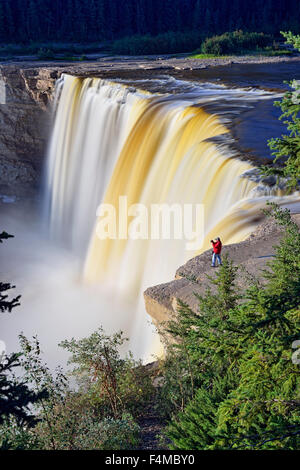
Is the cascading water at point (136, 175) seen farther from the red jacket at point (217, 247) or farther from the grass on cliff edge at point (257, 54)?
the grass on cliff edge at point (257, 54)

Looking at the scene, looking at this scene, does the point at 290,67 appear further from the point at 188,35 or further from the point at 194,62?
the point at 188,35

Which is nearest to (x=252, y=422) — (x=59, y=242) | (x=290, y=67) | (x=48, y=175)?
(x=59, y=242)

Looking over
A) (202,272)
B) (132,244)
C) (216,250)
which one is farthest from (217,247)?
(132,244)

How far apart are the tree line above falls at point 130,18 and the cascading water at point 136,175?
26789 millimetres

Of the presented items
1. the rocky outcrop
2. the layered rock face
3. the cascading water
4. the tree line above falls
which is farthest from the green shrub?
the rocky outcrop

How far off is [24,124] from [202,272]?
19.6m

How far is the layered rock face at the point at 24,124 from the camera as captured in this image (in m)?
26.1

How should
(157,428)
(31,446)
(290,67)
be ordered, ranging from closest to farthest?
1. (31,446)
2. (157,428)
3. (290,67)

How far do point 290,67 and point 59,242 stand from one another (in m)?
15.8

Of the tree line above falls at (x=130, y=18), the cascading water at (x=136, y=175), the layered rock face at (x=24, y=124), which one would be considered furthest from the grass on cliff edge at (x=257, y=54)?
the cascading water at (x=136, y=175)

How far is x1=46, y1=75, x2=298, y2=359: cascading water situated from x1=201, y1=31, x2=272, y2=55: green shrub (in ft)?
48.9

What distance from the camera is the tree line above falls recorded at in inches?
1908

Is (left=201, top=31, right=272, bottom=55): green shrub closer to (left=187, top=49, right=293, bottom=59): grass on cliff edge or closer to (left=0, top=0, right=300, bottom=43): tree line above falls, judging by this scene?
(left=187, top=49, right=293, bottom=59): grass on cliff edge

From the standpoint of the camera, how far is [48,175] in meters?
25.7
